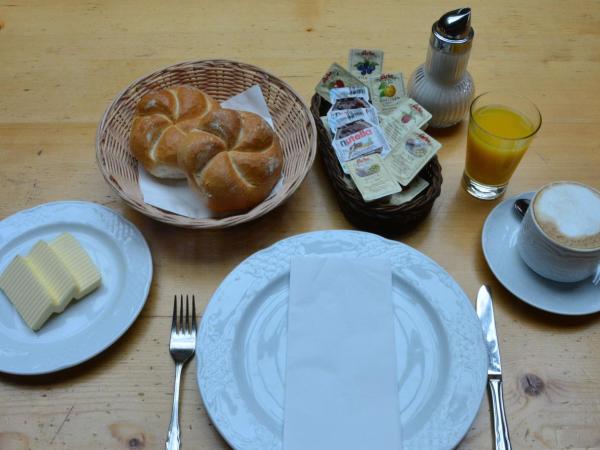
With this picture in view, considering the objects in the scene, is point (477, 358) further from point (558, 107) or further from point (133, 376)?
point (558, 107)

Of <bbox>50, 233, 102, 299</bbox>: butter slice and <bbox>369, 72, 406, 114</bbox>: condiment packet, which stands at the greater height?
<bbox>369, 72, 406, 114</bbox>: condiment packet

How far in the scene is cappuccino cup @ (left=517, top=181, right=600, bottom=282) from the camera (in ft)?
2.65

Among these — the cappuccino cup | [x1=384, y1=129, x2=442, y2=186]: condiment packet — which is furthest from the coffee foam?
[x1=384, y1=129, x2=442, y2=186]: condiment packet

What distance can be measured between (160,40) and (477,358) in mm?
1085

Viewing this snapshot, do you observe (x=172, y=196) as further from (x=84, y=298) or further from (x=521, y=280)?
(x=521, y=280)

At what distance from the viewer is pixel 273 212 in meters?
1.03

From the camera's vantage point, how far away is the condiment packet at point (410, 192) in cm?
95

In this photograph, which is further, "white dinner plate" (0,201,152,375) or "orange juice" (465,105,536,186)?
"orange juice" (465,105,536,186)

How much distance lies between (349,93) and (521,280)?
50cm

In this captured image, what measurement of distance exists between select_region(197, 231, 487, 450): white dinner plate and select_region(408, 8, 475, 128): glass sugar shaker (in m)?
0.38

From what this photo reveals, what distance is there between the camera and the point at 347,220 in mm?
1008

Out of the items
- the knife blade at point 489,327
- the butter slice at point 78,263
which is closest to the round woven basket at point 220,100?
the butter slice at point 78,263

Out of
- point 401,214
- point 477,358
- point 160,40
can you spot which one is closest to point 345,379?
point 477,358

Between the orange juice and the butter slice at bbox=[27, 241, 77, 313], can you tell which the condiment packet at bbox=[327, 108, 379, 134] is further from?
the butter slice at bbox=[27, 241, 77, 313]
